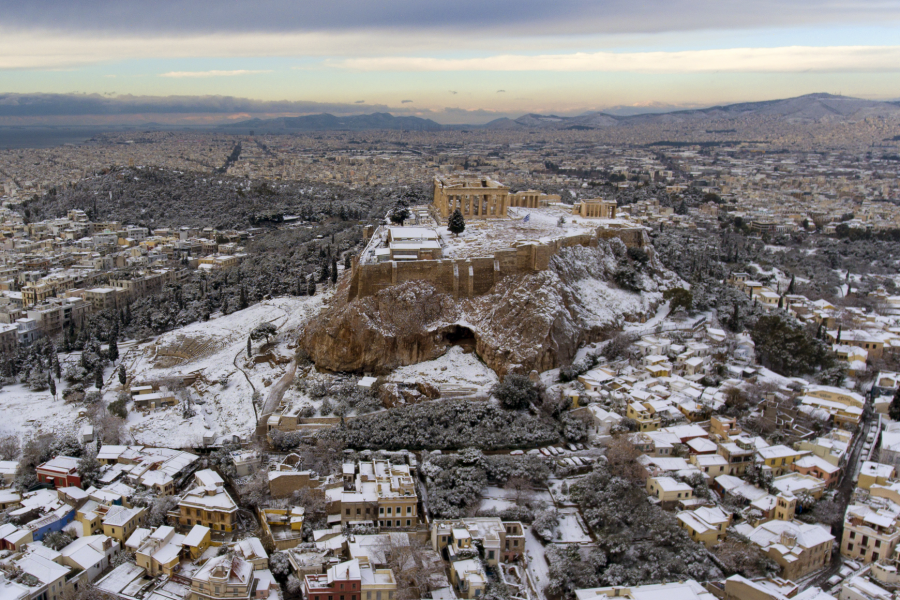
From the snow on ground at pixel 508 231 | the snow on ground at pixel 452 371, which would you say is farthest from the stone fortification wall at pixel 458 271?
the snow on ground at pixel 452 371

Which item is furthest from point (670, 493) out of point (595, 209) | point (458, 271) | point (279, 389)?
point (595, 209)

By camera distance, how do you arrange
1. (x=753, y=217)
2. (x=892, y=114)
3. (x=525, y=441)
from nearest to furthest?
(x=525, y=441) → (x=753, y=217) → (x=892, y=114)

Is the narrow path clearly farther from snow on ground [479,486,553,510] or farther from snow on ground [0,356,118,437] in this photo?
snow on ground [479,486,553,510]

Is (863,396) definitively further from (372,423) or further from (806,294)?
(372,423)

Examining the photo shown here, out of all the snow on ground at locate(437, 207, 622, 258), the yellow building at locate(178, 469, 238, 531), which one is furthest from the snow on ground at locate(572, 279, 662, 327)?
the yellow building at locate(178, 469, 238, 531)

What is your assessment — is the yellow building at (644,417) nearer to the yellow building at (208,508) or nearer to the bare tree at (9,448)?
the yellow building at (208,508)

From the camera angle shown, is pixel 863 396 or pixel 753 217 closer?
pixel 863 396

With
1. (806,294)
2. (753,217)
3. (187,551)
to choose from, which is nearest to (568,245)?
(806,294)
